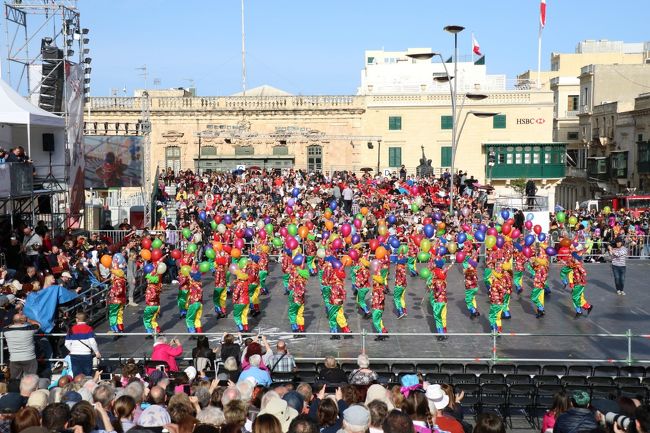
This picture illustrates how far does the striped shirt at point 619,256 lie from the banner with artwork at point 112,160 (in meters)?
19.4

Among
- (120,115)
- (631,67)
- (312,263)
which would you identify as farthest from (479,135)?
(312,263)

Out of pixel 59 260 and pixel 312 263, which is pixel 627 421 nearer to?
pixel 59 260

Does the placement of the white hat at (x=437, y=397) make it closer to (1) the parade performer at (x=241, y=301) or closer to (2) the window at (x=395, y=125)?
(1) the parade performer at (x=241, y=301)

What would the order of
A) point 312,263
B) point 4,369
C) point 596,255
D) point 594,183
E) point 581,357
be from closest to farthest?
1. point 4,369
2. point 581,357
3. point 312,263
4. point 596,255
5. point 594,183

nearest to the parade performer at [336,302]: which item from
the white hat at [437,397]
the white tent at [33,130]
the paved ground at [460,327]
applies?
the paved ground at [460,327]

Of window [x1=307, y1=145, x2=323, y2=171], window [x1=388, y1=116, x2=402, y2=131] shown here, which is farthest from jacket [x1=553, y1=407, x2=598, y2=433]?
window [x1=388, y1=116, x2=402, y2=131]

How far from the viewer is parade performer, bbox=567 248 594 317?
17734 millimetres

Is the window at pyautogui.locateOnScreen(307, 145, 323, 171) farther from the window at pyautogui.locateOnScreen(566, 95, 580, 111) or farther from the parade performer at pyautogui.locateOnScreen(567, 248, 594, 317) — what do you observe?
the parade performer at pyautogui.locateOnScreen(567, 248, 594, 317)

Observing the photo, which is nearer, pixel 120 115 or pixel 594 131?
pixel 120 115

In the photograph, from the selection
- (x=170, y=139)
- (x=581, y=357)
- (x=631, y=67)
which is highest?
(x=631, y=67)

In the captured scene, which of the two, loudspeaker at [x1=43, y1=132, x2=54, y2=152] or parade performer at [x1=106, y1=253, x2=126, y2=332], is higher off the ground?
loudspeaker at [x1=43, y1=132, x2=54, y2=152]

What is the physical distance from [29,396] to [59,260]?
10.0m

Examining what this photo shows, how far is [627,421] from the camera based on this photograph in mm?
6480

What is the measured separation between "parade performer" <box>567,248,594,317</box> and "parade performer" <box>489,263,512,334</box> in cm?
198
